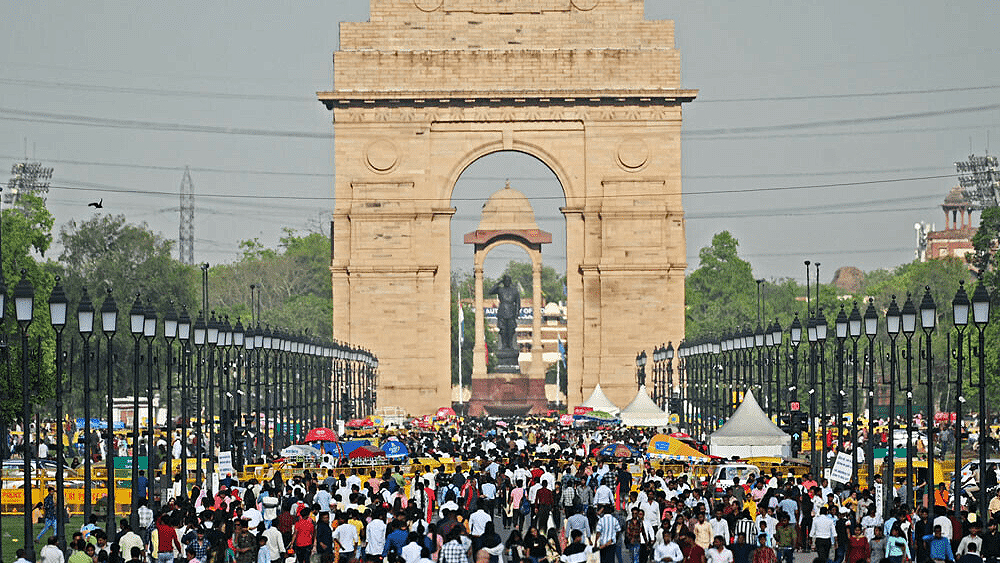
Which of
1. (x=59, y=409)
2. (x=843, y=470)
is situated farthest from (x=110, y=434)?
(x=843, y=470)

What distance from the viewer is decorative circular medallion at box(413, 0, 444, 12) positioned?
89.1 m

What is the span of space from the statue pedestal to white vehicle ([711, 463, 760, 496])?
5806cm

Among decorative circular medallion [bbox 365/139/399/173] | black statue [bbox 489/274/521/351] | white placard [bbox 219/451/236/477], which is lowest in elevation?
white placard [bbox 219/451/236/477]

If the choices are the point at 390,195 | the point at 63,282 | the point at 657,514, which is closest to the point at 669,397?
the point at 390,195

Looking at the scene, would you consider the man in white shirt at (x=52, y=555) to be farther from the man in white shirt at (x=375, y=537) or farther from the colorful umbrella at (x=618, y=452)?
the colorful umbrella at (x=618, y=452)

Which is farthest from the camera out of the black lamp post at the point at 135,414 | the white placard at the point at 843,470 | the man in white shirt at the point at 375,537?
the white placard at the point at 843,470

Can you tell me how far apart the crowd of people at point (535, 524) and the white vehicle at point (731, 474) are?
20 cm

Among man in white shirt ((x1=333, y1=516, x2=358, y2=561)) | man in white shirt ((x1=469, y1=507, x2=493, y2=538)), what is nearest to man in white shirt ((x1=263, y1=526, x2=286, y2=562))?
man in white shirt ((x1=333, y1=516, x2=358, y2=561))

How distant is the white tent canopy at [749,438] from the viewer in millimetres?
45531

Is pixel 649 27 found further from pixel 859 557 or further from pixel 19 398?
pixel 859 557

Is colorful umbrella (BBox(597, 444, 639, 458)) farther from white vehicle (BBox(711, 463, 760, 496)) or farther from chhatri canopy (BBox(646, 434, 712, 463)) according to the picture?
white vehicle (BBox(711, 463, 760, 496))

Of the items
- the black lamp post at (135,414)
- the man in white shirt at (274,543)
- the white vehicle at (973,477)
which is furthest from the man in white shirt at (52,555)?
the white vehicle at (973,477)

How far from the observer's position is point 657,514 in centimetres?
3238

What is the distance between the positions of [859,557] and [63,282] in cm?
7813
